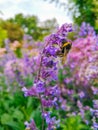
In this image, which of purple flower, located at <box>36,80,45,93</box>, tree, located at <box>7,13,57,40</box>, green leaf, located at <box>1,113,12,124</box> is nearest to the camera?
purple flower, located at <box>36,80,45,93</box>

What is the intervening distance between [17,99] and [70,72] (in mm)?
1267

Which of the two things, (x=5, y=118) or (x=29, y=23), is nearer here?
(x=5, y=118)

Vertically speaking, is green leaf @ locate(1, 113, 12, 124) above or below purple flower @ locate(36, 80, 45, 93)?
below

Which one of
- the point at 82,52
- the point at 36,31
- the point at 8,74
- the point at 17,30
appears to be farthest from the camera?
the point at 36,31

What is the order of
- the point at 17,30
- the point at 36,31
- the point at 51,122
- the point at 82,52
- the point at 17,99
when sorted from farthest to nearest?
the point at 36,31, the point at 17,30, the point at 82,52, the point at 17,99, the point at 51,122

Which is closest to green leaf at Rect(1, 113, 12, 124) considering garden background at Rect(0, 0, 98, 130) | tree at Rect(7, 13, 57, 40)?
garden background at Rect(0, 0, 98, 130)

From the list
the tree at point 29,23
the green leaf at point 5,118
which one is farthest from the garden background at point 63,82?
the tree at point 29,23

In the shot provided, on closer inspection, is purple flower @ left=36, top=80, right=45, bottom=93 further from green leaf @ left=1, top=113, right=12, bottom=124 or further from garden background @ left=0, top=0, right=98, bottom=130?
green leaf @ left=1, top=113, right=12, bottom=124

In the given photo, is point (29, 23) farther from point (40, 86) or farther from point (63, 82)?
point (40, 86)

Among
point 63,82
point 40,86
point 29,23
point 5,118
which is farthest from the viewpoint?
point 29,23

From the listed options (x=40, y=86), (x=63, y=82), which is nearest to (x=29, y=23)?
(x=63, y=82)

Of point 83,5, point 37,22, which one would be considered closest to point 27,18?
point 37,22

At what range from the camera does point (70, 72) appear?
6.57 m

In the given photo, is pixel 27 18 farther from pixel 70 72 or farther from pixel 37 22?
pixel 70 72
